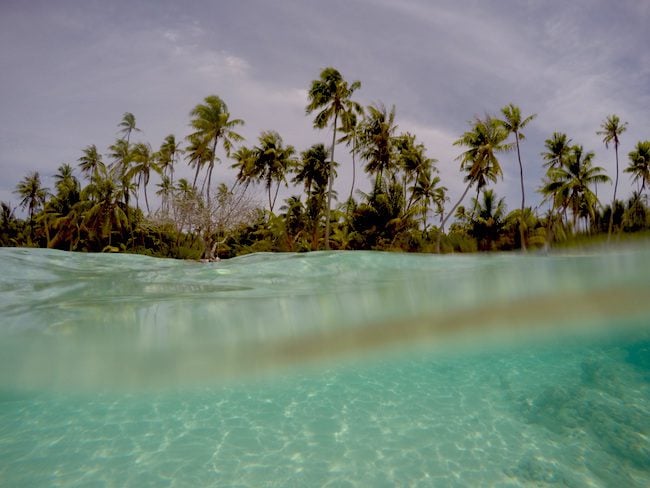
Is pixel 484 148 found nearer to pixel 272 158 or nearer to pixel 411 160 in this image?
pixel 411 160

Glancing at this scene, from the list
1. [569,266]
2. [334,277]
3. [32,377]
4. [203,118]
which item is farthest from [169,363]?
[203,118]

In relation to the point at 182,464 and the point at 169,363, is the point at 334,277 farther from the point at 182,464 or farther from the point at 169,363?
the point at 169,363

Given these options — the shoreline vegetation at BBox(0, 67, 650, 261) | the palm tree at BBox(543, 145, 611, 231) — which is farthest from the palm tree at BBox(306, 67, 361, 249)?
the palm tree at BBox(543, 145, 611, 231)

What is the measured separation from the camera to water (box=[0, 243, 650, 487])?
22.5 feet

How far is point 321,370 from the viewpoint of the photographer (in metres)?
20.8

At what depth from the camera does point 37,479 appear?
6.48 m

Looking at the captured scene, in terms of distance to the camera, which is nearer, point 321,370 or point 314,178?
point 321,370

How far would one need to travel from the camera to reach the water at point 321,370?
6863 millimetres

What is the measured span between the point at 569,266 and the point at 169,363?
63.2ft

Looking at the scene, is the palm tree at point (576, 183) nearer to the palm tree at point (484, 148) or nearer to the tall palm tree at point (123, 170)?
the palm tree at point (484, 148)

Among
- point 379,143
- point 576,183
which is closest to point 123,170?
point 379,143

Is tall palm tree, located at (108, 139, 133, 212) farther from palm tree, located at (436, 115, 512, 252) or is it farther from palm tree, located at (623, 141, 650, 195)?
palm tree, located at (623, 141, 650, 195)

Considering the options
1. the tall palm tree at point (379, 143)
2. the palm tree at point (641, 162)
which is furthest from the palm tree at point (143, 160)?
the palm tree at point (641, 162)

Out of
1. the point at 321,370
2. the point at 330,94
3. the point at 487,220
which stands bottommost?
the point at 321,370
